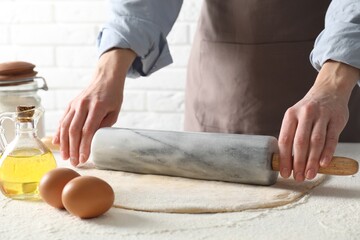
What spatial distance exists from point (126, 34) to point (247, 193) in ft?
1.49

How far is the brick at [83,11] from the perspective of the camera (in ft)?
6.65

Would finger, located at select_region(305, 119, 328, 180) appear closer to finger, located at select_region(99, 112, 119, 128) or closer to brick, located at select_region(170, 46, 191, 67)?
finger, located at select_region(99, 112, 119, 128)

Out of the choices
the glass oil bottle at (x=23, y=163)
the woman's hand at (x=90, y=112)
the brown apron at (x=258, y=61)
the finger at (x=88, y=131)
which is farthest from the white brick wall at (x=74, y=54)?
the glass oil bottle at (x=23, y=163)

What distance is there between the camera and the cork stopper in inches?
34.2

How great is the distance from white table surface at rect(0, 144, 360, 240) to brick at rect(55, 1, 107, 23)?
1.22 meters

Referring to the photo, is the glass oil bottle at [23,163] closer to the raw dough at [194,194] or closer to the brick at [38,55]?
the raw dough at [194,194]

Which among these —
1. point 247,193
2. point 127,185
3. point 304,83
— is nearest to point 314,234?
point 247,193

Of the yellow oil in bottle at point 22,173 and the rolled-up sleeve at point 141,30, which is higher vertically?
the rolled-up sleeve at point 141,30

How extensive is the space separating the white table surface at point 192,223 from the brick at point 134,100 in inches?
46.4

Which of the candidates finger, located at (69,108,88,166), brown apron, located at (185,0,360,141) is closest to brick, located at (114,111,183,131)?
brown apron, located at (185,0,360,141)

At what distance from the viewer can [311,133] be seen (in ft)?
3.03

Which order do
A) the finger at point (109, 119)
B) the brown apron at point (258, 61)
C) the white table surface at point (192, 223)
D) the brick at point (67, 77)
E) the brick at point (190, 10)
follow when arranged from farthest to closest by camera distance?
the brick at point (67, 77), the brick at point (190, 10), the brown apron at point (258, 61), the finger at point (109, 119), the white table surface at point (192, 223)

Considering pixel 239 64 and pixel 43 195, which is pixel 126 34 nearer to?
pixel 239 64

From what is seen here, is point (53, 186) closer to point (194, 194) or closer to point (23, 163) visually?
point (23, 163)
